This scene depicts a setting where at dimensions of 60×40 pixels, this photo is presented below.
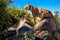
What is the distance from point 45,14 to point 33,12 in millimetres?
1230

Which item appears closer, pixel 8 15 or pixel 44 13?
pixel 8 15

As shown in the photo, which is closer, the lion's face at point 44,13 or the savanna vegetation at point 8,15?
the savanna vegetation at point 8,15

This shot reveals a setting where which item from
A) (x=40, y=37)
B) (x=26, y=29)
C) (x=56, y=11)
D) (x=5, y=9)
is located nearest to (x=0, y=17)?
(x=5, y=9)

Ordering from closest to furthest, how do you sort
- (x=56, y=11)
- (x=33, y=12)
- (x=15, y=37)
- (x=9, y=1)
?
(x=15, y=37), (x=9, y=1), (x=33, y=12), (x=56, y=11)

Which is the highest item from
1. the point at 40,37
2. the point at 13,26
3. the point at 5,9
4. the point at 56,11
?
the point at 56,11

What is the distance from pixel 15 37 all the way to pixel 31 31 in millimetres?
1388

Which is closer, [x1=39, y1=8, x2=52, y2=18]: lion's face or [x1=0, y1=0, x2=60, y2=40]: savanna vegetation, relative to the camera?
[x1=0, y1=0, x2=60, y2=40]: savanna vegetation

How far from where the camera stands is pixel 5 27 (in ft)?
63.8

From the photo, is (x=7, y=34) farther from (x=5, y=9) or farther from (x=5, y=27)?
(x=5, y=9)

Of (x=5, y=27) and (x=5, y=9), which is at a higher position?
(x=5, y=9)

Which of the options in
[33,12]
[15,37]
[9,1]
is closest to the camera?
[15,37]

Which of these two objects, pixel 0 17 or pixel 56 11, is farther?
pixel 56 11

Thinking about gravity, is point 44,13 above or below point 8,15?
above

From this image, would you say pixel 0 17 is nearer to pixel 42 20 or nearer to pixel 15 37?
pixel 15 37
